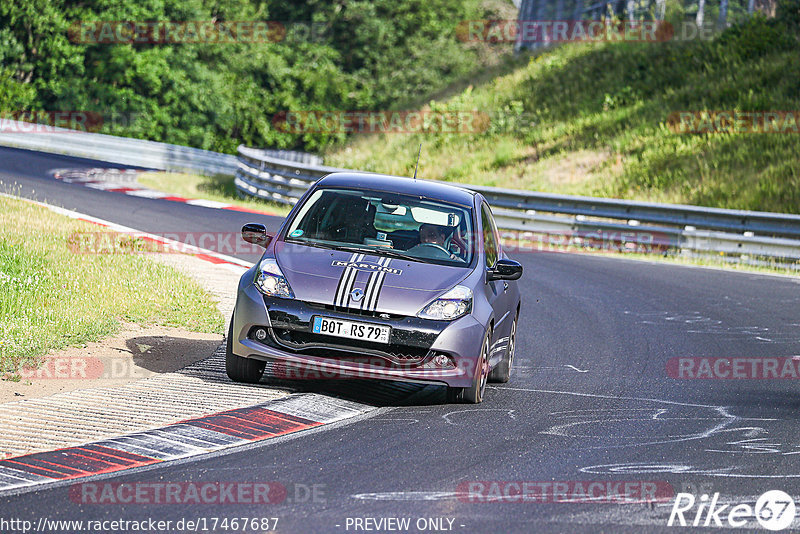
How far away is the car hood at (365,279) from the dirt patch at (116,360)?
144cm

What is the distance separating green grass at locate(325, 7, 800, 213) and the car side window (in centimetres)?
1650

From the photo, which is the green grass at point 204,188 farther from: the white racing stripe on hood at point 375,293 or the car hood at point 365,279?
the white racing stripe on hood at point 375,293

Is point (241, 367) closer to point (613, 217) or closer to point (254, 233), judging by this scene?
point (254, 233)

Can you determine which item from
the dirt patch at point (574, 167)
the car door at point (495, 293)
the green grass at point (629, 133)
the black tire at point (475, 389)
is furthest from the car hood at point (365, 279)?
the dirt patch at point (574, 167)

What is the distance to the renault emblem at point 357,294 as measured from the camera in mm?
7445

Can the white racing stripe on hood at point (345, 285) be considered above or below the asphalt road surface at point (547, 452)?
above

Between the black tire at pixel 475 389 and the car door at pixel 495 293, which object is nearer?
the black tire at pixel 475 389

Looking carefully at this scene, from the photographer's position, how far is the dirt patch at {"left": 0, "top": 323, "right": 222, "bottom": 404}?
7.54 meters

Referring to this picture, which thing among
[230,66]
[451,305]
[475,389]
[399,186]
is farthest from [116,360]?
[230,66]

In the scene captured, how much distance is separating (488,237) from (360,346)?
213 cm

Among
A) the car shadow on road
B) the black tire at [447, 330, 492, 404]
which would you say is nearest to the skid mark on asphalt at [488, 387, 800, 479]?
the black tire at [447, 330, 492, 404]

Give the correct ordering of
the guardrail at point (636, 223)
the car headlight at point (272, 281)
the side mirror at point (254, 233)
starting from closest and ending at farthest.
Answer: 1. the car headlight at point (272, 281)
2. the side mirror at point (254, 233)
3. the guardrail at point (636, 223)

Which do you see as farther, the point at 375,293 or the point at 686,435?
the point at 375,293

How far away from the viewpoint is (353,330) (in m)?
7.39
